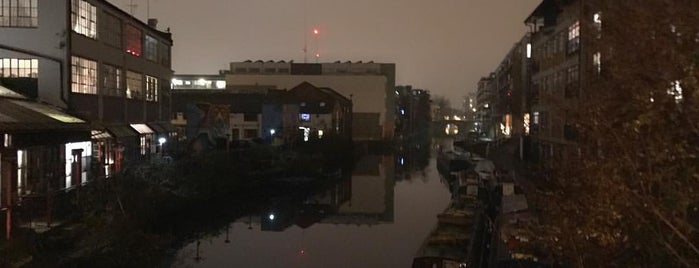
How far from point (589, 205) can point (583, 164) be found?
1.65 ft

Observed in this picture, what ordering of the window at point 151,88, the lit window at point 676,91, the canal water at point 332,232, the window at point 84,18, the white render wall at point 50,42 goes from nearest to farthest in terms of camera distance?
1. the lit window at point 676,91
2. the canal water at point 332,232
3. the white render wall at point 50,42
4. the window at point 84,18
5. the window at point 151,88

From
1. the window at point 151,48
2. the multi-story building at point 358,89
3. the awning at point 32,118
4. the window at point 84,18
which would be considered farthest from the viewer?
the multi-story building at point 358,89

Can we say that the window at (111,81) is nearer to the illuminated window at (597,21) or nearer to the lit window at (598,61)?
the lit window at (598,61)

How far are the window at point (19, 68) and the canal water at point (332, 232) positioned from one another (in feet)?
22.8

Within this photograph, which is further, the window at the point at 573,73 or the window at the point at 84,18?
the window at the point at 573,73

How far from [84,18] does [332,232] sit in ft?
36.6

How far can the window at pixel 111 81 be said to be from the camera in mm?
23625

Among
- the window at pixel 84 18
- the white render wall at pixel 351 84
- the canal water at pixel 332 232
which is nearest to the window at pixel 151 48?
the window at pixel 84 18

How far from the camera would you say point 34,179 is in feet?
56.2

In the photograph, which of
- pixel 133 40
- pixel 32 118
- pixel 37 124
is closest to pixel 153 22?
pixel 133 40

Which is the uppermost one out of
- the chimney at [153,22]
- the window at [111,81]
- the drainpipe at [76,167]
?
the chimney at [153,22]

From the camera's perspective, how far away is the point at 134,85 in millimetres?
27094

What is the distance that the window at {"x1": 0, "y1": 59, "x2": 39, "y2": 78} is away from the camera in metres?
19.8

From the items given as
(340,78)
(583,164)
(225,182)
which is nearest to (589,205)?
(583,164)
